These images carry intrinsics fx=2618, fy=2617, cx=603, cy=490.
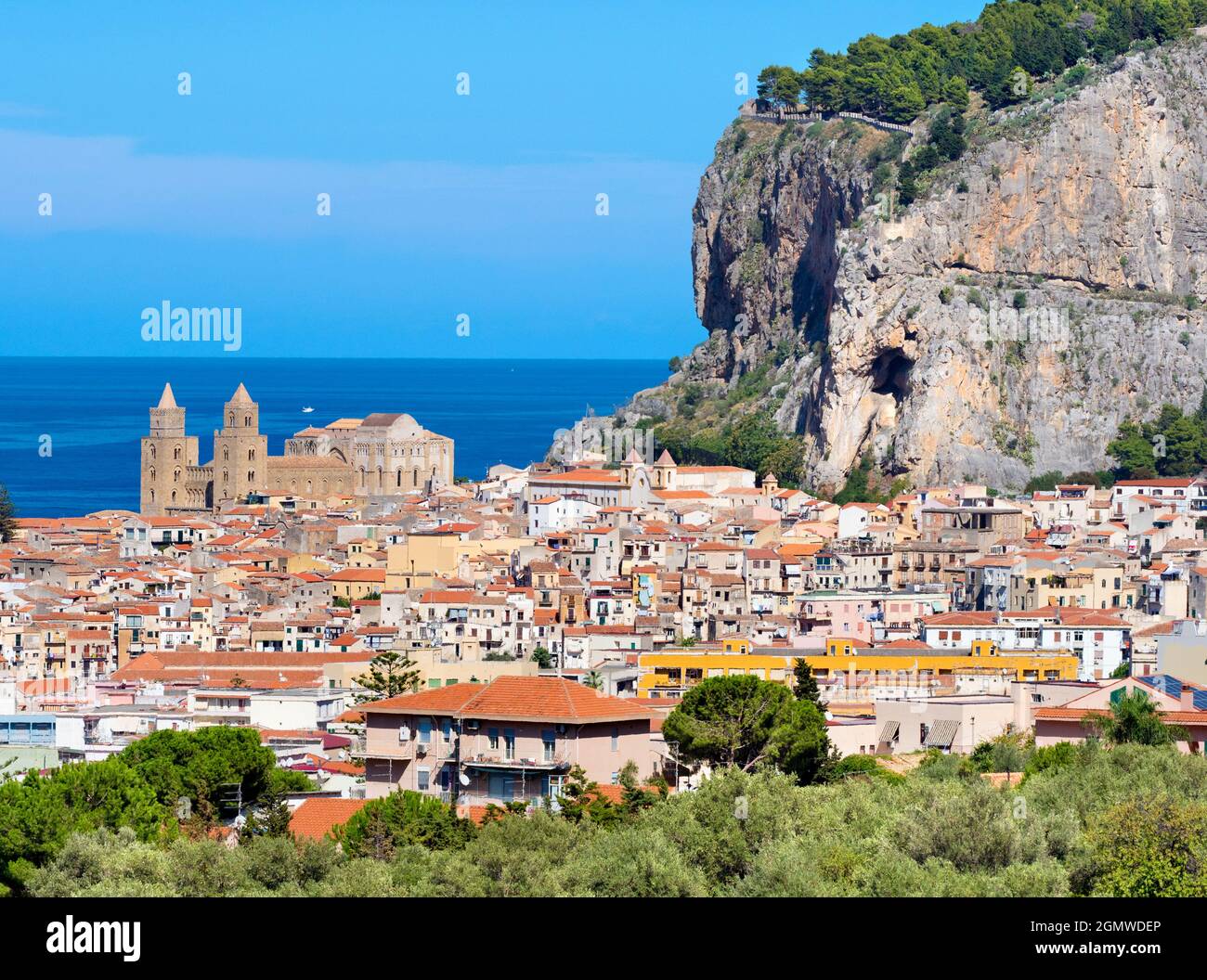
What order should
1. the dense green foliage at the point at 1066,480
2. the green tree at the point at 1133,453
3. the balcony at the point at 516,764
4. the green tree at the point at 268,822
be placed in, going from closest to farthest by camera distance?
the green tree at the point at 268,822 → the balcony at the point at 516,764 → the dense green foliage at the point at 1066,480 → the green tree at the point at 1133,453

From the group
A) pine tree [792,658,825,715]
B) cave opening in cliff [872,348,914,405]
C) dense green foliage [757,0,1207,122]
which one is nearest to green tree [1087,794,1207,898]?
pine tree [792,658,825,715]

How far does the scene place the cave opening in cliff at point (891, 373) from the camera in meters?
91.2

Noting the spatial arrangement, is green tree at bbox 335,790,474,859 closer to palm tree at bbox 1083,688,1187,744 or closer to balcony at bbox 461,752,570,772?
balcony at bbox 461,752,570,772

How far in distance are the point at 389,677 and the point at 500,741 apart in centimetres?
1257

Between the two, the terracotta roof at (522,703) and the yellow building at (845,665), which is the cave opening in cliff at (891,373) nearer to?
the yellow building at (845,665)

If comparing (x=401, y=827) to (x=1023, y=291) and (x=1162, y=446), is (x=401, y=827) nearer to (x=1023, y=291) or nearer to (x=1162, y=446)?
(x=1162, y=446)

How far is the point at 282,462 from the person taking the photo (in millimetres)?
98750

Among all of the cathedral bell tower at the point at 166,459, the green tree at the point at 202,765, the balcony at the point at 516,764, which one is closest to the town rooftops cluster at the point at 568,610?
the balcony at the point at 516,764

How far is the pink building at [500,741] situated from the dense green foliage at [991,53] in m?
71.3

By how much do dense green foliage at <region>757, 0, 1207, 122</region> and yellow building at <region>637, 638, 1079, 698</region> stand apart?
55.3 m

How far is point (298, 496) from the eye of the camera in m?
95.0

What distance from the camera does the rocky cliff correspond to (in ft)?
296
